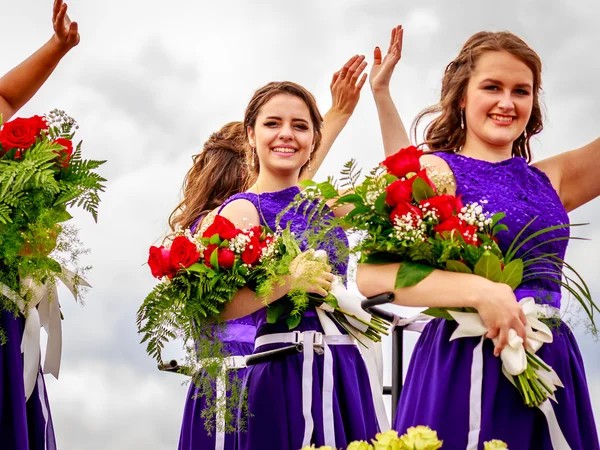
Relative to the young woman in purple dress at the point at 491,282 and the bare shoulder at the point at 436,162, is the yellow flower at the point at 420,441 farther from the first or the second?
the bare shoulder at the point at 436,162

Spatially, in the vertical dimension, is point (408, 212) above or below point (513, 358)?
above

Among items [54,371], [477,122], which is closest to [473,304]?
[477,122]

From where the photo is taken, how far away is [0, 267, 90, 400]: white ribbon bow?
4055 millimetres

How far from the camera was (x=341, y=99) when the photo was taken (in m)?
5.11

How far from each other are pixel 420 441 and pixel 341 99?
11.0ft

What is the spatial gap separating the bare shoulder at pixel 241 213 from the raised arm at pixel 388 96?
693mm

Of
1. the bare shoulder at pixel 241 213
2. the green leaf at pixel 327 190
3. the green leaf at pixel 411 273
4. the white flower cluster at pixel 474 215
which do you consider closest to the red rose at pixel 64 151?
the bare shoulder at pixel 241 213

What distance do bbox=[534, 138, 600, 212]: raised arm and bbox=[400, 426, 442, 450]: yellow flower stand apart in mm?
1951

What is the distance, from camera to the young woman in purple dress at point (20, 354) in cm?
410

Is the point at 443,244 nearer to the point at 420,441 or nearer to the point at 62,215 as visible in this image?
the point at 420,441

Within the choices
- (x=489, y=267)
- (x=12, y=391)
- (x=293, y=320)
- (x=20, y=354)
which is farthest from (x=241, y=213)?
(x=489, y=267)

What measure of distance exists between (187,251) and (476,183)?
127 centimetres

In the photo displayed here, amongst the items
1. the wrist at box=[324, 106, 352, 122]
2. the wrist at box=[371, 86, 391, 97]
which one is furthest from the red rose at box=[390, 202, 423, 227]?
the wrist at box=[324, 106, 352, 122]

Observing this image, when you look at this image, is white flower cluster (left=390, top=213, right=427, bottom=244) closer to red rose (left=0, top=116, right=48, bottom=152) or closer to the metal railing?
the metal railing
